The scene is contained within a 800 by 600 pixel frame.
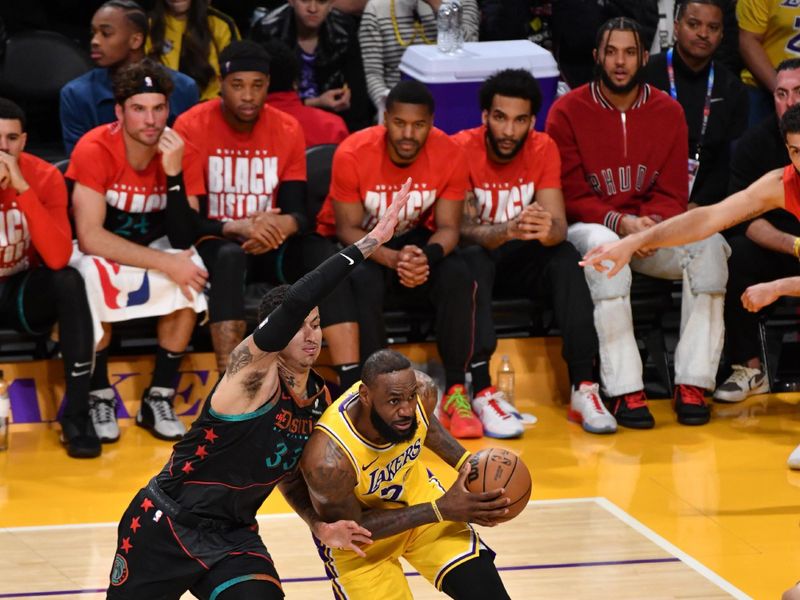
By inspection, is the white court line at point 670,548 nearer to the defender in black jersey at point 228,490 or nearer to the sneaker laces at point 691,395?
the sneaker laces at point 691,395

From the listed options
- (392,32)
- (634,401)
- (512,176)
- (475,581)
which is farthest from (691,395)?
(475,581)

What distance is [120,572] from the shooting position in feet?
14.8

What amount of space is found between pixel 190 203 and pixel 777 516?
10.8ft

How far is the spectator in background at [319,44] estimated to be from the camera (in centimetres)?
866

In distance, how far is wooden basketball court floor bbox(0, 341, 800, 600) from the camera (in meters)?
5.62

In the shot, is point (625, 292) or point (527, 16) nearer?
point (625, 292)

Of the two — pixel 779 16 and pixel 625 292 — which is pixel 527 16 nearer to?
pixel 779 16

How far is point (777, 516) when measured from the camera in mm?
6375

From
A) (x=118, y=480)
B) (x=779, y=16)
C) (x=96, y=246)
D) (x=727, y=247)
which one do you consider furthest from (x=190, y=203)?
(x=779, y=16)

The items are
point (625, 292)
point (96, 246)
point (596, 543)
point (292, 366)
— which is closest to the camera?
point (292, 366)

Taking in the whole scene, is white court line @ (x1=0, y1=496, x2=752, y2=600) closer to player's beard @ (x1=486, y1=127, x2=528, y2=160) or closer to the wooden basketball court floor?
the wooden basketball court floor

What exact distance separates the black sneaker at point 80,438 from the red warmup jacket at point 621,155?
2.90 metres

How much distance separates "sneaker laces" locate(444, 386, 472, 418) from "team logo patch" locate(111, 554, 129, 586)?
3.16 m

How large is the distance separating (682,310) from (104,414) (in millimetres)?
3147
